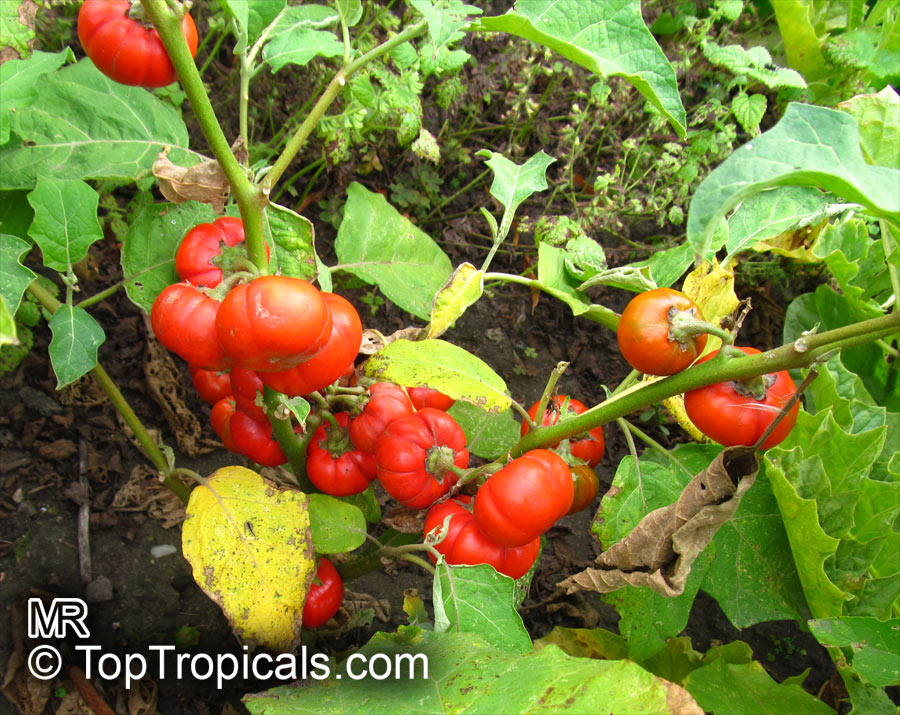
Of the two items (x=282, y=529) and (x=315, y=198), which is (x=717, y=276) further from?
(x=315, y=198)

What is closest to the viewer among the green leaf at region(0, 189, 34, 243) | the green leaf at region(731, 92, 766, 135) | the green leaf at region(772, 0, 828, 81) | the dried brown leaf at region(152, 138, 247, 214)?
the dried brown leaf at region(152, 138, 247, 214)

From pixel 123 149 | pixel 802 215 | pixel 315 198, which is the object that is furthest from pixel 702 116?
pixel 123 149

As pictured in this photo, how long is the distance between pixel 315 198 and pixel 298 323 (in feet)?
4.77

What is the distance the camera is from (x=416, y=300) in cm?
150

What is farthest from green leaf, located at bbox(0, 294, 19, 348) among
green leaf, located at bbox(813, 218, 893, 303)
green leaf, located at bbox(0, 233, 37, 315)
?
green leaf, located at bbox(813, 218, 893, 303)

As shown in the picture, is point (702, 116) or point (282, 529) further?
point (702, 116)

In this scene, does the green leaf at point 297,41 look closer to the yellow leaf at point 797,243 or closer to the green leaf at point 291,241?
the green leaf at point 291,241

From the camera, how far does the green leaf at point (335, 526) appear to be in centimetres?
127

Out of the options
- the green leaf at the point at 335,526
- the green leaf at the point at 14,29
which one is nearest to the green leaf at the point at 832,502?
the green leaf at the point at 335,526

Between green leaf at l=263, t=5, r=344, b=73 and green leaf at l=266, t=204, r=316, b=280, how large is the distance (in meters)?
0.27

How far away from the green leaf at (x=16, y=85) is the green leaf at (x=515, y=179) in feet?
2.60

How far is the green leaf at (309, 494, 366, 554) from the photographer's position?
1270mm

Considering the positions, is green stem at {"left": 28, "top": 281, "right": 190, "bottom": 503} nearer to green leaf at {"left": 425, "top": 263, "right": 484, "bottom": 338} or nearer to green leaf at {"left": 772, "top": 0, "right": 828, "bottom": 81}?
green leaf at {"left": 425, "top": 263, "right": 484, "bottom": 338}

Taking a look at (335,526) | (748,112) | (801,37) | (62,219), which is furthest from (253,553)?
(801,37)
